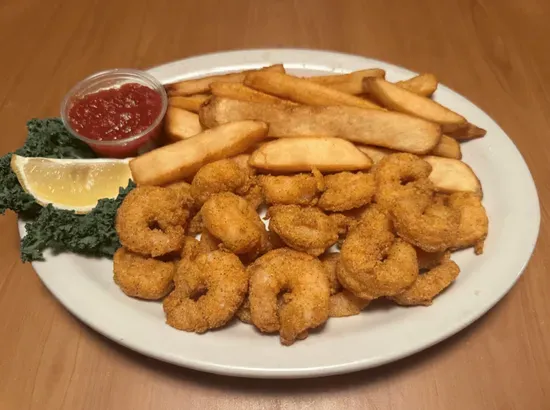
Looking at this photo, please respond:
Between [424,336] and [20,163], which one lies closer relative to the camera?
[424,336]

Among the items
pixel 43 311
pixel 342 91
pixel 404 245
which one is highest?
pixel 342 91

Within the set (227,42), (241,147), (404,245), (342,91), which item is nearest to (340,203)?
(404,245)

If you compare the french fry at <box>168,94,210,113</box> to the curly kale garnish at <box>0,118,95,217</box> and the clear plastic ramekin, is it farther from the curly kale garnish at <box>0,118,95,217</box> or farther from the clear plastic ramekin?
the curly kale garnish at <box>0,118,95,217</box>

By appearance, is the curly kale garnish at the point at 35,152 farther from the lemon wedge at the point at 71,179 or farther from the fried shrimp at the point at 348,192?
the fried shrimp at the point at 348,192

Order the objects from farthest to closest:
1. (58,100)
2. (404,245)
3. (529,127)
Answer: (58,100) < (529,127) < (404,245)

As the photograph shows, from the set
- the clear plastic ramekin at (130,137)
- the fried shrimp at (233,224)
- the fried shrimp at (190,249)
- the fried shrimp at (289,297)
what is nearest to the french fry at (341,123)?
the clear plastic ramekin at (130,137)

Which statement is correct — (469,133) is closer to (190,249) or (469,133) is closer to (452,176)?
(452,176)

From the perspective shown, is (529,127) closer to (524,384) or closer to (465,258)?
(465,258)
